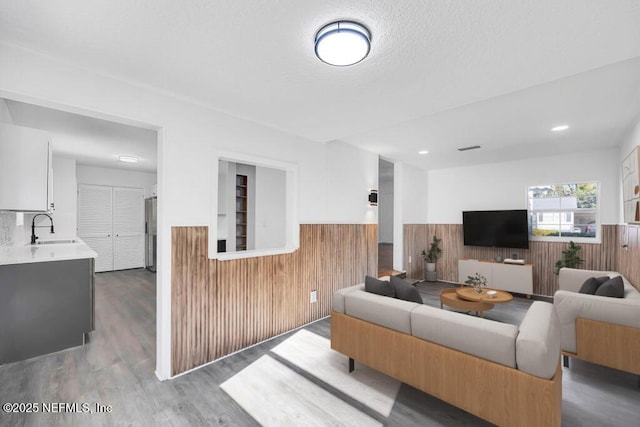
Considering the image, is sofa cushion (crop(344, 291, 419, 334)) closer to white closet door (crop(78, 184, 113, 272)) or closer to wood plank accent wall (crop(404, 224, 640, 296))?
wood plank accent wall (crop(404, 224, 640, 296))

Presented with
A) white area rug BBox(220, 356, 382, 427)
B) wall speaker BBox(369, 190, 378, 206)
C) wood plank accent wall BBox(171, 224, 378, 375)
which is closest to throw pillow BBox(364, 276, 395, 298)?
white area rug BBox(220, 356, 382, 427)

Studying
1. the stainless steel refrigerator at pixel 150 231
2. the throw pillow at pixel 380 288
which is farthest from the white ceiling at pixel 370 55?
the stainless steel refrigerator at pixel 150 231

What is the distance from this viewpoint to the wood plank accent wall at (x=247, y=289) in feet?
8.07

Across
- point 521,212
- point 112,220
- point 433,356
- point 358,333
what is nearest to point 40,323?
point 358,333

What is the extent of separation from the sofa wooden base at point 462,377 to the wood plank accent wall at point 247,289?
117 centimetres

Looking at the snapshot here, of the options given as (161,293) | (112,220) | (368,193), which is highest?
(368,193)

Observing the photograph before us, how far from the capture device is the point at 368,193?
15.1 ft

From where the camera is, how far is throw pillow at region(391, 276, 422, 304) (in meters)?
2.38

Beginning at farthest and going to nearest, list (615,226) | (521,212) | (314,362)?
(521,212)
(615,226)
(314,362)

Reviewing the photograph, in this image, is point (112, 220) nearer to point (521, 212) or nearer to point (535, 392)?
point (535, 392)

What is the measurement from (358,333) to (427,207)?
4.96m

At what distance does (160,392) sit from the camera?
2.16 m

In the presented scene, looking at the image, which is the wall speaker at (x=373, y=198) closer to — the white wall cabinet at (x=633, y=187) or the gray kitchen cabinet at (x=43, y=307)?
the white wall cabinet at (x=633, y=187)

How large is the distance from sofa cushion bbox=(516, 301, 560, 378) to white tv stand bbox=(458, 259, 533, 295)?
3.92 m
